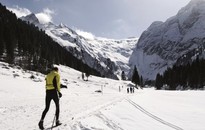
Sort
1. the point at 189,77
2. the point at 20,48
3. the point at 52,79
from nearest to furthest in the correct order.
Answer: the point at 52,79
the point at 189,77
the point at 20,48

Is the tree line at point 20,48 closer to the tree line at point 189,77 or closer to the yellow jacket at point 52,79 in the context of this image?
the tree line at point 189,77

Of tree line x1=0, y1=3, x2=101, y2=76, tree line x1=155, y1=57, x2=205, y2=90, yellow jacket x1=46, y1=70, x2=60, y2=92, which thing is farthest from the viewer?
tree line x1=155, y1=57, x2=205, y2=90

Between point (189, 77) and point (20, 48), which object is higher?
point (20, 48)

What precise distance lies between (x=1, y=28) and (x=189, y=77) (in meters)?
72.2

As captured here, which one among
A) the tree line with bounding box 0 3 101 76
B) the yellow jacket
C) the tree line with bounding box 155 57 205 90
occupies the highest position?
the tree line with bounding box 0 3 101 76

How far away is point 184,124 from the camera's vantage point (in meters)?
11.8

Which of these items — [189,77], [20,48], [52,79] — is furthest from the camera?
[20,48]

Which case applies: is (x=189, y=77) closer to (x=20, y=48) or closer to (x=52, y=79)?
(x=20, y=48)

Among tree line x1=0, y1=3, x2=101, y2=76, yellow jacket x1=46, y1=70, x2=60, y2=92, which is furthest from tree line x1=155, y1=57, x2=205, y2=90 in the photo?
yellow jacket x1=46, y1=70, x2=60, y2=92

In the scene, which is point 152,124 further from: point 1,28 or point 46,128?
point 1,28

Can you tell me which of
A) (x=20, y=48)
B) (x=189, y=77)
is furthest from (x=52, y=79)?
(x=20, y=48)

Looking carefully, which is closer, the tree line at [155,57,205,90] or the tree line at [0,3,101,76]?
the tree line at [0,3,101,76]

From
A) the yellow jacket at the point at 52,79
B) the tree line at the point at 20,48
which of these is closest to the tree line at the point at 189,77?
the tree line at the point at 20,48

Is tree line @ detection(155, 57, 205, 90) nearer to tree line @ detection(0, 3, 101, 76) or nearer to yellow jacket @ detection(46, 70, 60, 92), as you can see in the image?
tree line @ detection(0, 3, 101, 76)
